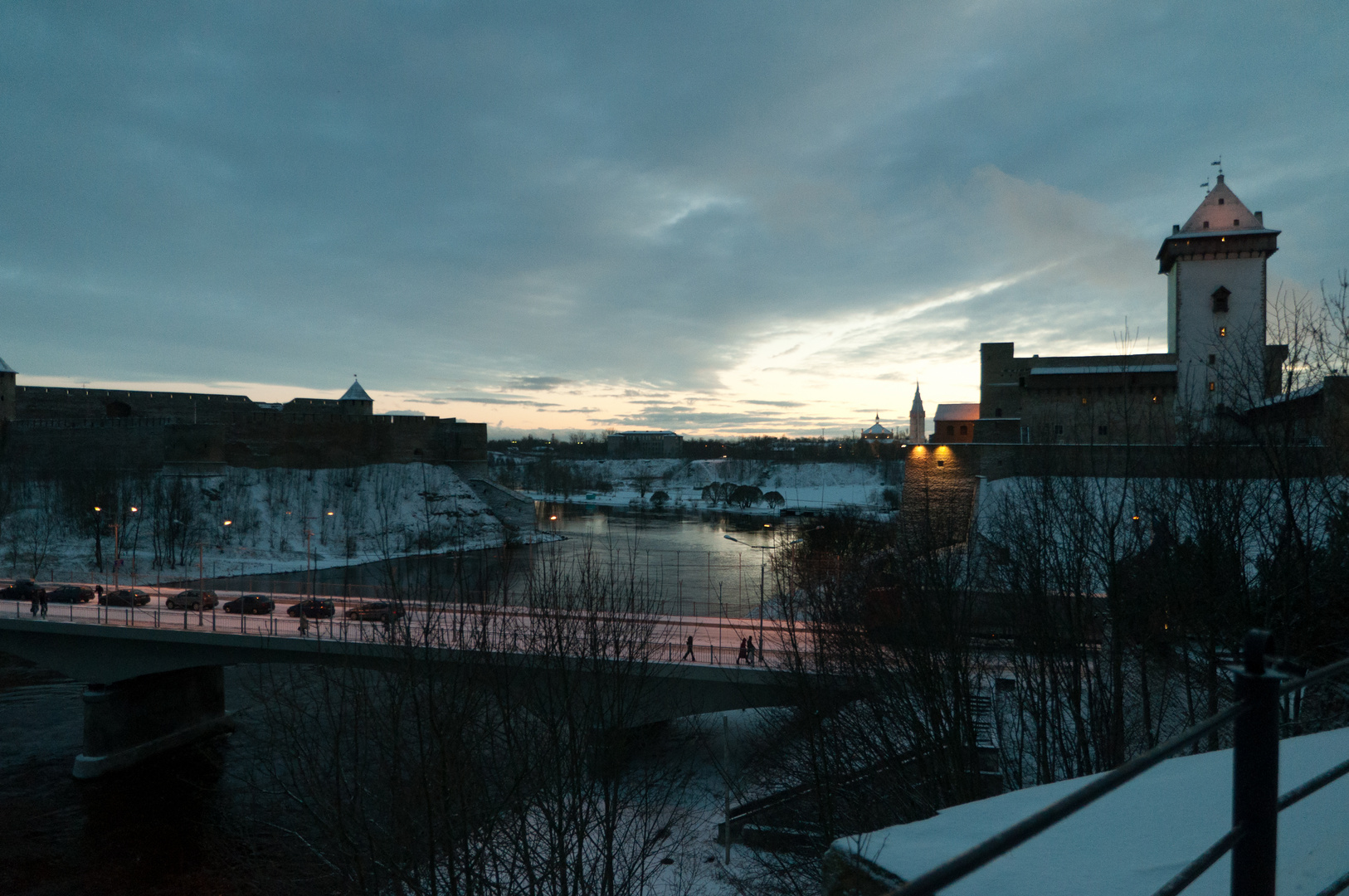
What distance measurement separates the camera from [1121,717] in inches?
402

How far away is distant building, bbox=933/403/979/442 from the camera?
1625 inches

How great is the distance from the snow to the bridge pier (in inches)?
694

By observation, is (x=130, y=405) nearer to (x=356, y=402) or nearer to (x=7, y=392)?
(x=7, y=392)

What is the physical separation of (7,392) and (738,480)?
7944 centimetres

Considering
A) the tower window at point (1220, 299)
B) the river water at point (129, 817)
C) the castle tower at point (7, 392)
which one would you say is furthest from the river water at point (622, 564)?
the castle tower at point (7, 392)

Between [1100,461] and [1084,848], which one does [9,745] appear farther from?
[1100,461]

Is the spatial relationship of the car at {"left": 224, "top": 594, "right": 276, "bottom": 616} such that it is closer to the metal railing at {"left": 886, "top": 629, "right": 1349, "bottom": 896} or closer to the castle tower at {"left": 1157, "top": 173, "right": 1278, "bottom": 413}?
the metal railing at {"left": 886, "top": 629, "right": 1349, "bottom": 896}

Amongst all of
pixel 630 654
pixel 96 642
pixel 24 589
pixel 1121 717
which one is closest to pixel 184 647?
pixel 96 642

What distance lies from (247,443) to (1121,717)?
50.9m

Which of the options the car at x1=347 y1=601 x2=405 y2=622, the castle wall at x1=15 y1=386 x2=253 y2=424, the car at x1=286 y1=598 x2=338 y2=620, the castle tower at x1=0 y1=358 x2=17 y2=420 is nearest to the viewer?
the car at x1=347 y1=601 x2=405 y2=622

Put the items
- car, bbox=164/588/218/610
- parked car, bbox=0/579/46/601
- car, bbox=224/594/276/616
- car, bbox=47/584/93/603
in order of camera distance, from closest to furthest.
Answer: car, bbox=224/594/276/616
car, bbox=164/588/218/610
parked car, bbox=0/579/46/601
car, bbox=47/584/93/603

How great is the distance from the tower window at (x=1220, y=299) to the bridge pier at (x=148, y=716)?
41565 millimetres

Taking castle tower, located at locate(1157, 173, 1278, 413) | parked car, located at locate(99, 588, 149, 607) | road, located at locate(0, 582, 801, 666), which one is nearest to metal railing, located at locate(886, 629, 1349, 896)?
road, located at locate(0, 582, 801, 666)

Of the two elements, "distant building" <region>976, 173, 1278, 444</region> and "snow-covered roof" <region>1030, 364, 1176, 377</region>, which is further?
"snow-covered roof" <region>1030, 364, 1176, 377</region>
